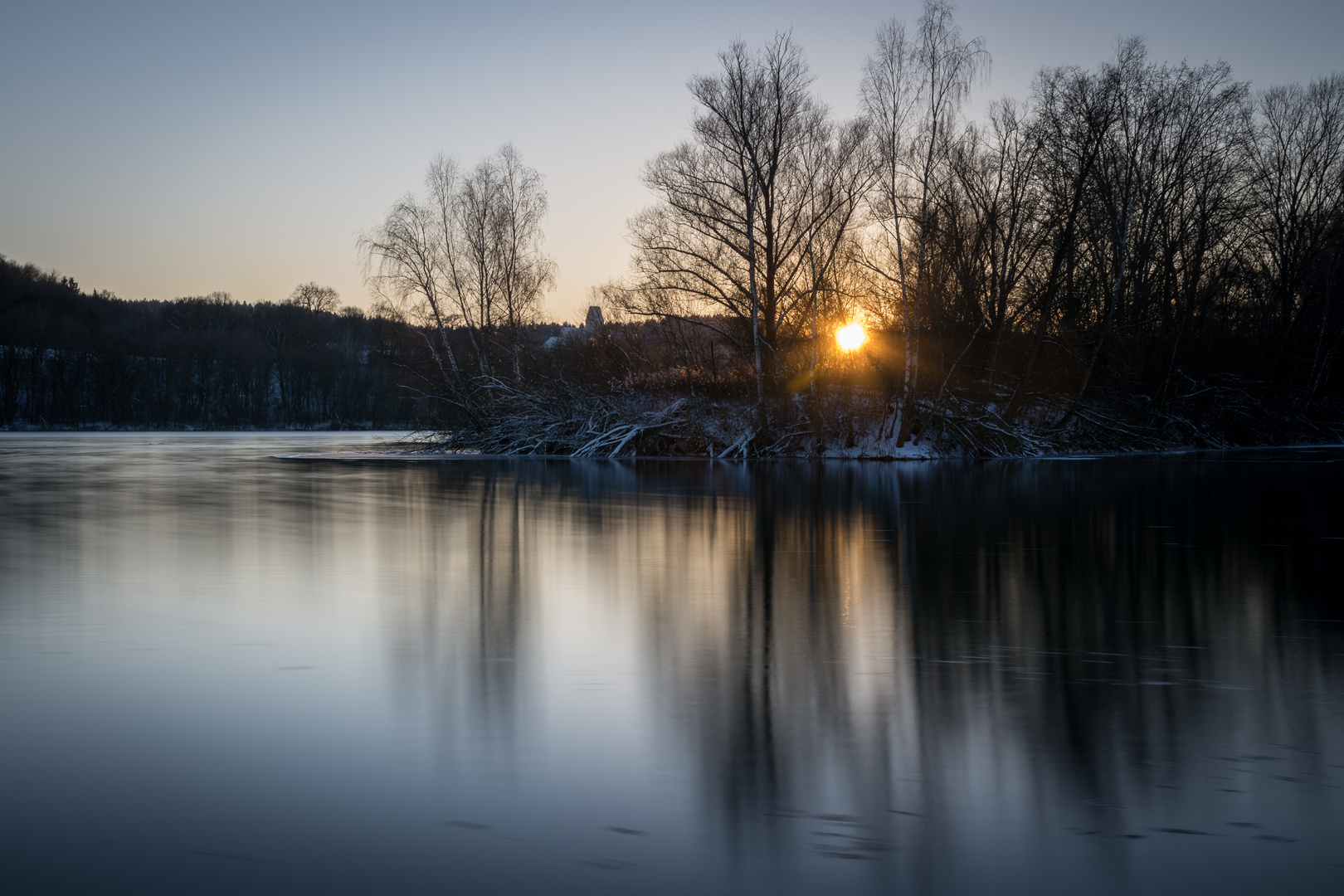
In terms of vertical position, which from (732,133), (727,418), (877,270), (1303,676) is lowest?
(1303,676)

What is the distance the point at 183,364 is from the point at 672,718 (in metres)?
120

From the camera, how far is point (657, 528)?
1062cm

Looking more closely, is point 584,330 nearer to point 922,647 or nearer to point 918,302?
point 918,302

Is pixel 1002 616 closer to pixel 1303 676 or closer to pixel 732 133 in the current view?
pixel 1303 676

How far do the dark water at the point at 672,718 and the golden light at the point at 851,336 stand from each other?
21.2m

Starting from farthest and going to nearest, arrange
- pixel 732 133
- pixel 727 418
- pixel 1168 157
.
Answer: pixel 1168 157 → pixel 727 418 → pixel 732 133

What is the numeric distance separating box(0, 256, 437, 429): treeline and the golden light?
2381 inches

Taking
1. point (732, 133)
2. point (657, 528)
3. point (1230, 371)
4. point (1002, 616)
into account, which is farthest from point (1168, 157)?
point (1002, 616)

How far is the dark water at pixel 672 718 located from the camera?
251cm

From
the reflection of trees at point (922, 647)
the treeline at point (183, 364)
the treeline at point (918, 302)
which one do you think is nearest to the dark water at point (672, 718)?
the reflection of trees at point (922, 647)

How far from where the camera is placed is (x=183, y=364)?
10988 centimetres

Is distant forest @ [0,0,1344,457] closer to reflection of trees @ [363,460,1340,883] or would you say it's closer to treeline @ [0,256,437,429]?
reflection of trees @ [363,460,1340,883]

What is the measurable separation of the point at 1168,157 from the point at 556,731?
125 ft

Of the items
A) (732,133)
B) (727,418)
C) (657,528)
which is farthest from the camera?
(727,418)
